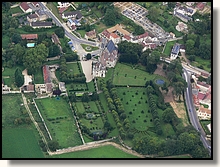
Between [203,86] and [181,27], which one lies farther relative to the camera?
[181,27]

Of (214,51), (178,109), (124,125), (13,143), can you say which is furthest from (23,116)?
(214,51)

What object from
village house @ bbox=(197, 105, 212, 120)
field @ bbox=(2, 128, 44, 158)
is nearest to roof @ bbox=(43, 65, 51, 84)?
field @ bbox=(2, 128, 44, 158)

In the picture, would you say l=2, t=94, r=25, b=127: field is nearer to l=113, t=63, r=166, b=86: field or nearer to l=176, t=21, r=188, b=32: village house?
l=113, t=63, r=166, b=86: field

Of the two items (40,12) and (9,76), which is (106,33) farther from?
(9,76)

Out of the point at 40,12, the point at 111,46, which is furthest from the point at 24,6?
the point at 111,46

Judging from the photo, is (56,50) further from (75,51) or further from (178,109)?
(178,109)
